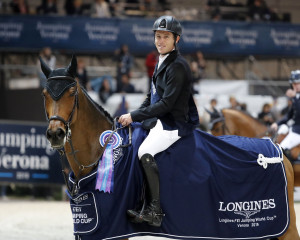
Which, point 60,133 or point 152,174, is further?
point 152,174

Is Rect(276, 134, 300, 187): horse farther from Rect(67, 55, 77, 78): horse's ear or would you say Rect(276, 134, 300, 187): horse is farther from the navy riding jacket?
Rect(67, 55, 77, 78): horse's ear

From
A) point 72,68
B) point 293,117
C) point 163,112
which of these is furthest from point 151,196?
point 293,117

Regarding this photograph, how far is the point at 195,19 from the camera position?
60.0 feet

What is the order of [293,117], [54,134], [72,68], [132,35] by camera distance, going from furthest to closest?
[132,35] → [293,117] → [72,68] → [54,134]

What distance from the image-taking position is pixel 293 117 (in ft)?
29.3

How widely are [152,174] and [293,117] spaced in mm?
4328

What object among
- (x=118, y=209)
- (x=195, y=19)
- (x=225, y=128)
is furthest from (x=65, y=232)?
(x=195, y=19)

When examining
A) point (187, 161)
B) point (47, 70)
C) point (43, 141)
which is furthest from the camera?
point (43, 141)

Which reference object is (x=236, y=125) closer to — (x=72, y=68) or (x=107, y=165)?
(x=107, y=165)

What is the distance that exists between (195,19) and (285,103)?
16.5ft

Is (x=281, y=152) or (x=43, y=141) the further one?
(x=43, y=141)

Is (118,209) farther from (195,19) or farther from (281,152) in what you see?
(195,19)

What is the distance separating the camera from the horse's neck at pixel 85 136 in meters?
5.12

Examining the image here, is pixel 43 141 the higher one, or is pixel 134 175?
pixel 134 175
